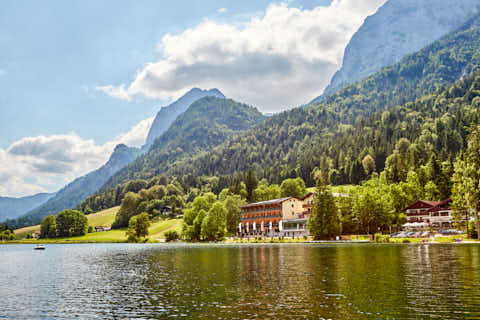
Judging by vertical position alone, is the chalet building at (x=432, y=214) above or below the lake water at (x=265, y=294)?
above

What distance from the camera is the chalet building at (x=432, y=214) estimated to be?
439 ft

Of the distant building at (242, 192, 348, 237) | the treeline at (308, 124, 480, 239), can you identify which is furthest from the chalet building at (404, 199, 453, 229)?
the distant building at (242, 192, 348, 237)

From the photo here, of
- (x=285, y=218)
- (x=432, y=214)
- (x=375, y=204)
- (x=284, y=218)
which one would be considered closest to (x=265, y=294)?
(x=375, y=204)

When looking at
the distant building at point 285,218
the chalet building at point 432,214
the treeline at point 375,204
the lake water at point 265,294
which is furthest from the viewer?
the distant building at point 285,218

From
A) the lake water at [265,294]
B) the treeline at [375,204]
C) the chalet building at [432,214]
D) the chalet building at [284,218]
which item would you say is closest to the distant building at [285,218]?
the chalet building at [284,218]

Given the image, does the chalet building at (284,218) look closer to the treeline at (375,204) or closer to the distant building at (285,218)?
the distant building at (285,218)

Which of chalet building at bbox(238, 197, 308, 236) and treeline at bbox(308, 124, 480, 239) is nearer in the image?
treeline at bbox(308, 124, 480, 239)

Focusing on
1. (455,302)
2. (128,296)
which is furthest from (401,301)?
(128,296)

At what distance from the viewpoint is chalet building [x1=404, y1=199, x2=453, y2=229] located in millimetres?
133750

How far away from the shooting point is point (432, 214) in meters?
135

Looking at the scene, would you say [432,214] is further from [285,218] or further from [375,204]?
[285,218]

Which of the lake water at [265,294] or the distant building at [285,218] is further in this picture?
the distant building at [285,218]

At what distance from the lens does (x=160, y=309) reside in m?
30.6

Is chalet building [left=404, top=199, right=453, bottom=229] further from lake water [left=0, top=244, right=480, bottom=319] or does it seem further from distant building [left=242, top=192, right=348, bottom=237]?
lake water [left=0, top=244, right=480, bottom=319]
